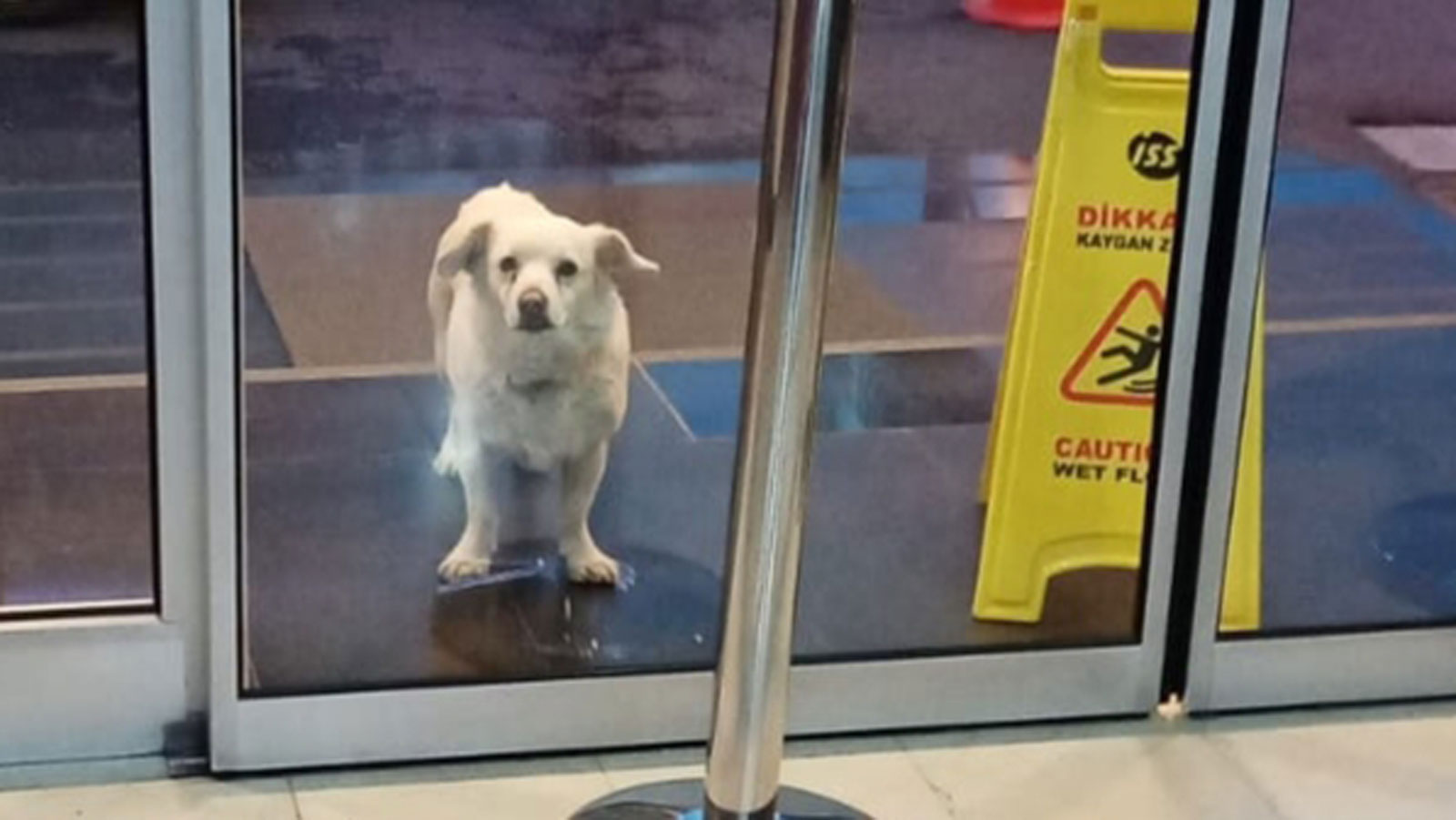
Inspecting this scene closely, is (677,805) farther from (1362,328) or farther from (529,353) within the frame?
(1362,328)

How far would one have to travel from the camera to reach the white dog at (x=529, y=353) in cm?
262

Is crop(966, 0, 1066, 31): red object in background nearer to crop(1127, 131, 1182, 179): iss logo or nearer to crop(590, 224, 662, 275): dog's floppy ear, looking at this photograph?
crop(1127, 131, 1182, 179): iss logo

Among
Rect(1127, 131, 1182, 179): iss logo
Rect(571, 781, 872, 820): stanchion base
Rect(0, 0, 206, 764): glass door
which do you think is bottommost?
Rect(571, 781, 872, 820): stanchion base

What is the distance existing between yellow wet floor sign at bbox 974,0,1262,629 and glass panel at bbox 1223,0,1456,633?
0.64 feet

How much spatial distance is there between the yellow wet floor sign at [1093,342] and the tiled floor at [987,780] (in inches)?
6.2

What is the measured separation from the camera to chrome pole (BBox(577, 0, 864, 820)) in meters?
1.98

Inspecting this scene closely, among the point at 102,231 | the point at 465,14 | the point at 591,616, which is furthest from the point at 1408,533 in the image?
the point at 102,231

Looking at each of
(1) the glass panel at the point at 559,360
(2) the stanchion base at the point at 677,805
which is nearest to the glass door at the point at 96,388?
(1) the glass panel at the point at 559,360

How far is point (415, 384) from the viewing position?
2896 mm

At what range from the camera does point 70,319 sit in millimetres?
2865

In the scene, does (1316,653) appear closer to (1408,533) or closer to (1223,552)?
(1223,552)

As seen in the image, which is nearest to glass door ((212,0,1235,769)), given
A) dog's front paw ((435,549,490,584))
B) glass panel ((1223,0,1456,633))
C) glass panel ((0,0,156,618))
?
dog's front paw ((435,549,490,584))

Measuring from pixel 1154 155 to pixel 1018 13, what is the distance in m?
0.47

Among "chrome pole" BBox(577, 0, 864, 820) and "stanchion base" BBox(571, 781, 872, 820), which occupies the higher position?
"chrome pole" BBox(577, 0, 864, 820)
